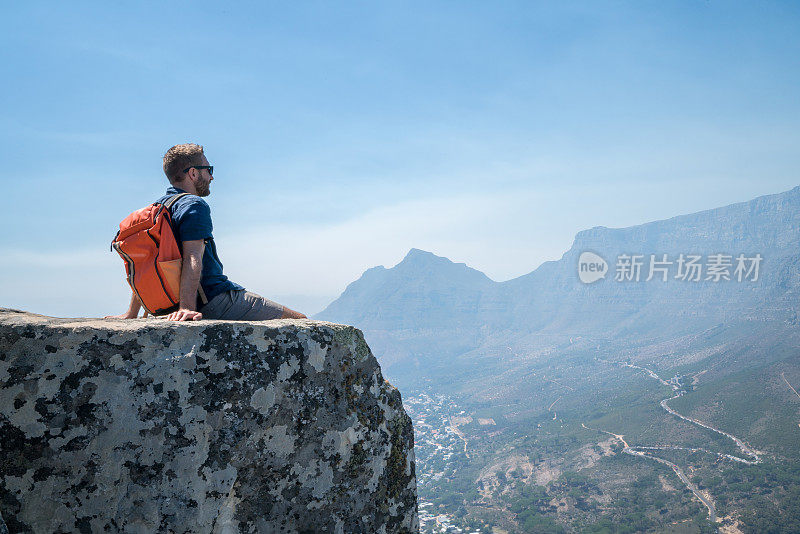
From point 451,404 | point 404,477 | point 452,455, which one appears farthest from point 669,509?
point 451,404

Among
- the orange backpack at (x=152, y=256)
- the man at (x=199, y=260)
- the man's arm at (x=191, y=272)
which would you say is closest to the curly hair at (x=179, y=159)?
the man at (x=199, y=260)

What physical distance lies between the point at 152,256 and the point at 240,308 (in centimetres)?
78

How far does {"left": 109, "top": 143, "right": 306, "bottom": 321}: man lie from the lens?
142 inches

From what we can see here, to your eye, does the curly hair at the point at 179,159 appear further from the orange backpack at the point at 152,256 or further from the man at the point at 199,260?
the orange backpack at the point at 152,256

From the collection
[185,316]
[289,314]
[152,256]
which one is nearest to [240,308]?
[289,314]

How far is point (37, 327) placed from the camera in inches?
105

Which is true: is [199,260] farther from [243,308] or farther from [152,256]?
[243,308]

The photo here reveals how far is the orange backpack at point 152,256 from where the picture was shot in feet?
11.7

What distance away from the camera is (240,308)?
3.84 metres

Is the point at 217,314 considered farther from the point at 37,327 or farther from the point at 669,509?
the point at 669,509

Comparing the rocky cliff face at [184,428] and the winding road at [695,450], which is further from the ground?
the rocky cliff face at [184,428]

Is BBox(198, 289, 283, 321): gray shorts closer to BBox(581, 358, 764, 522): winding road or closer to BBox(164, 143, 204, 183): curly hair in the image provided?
BBox(164, 143, 204, 183): curly hair

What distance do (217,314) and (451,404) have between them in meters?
199

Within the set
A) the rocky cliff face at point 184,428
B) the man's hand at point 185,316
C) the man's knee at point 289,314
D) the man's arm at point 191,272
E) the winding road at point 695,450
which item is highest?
the man's arm at point 191,272
